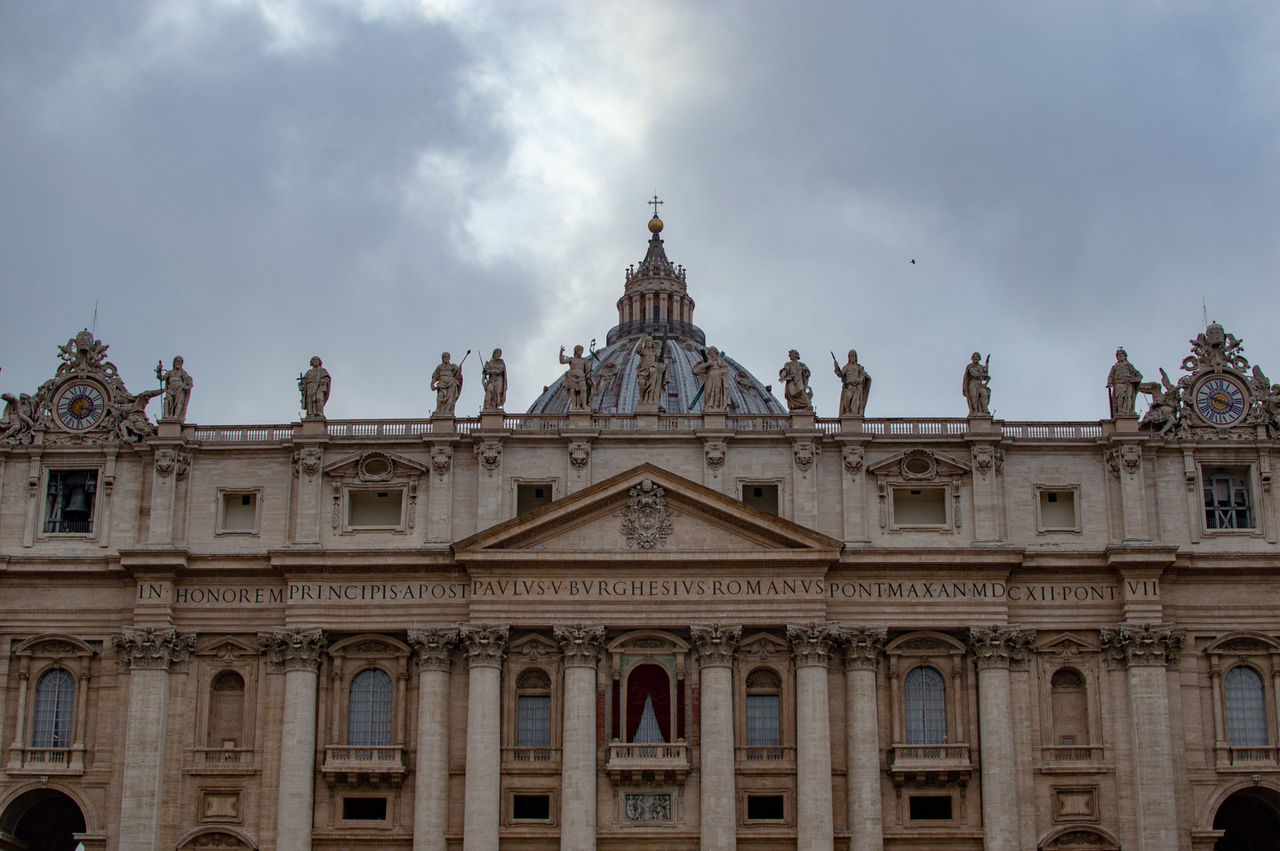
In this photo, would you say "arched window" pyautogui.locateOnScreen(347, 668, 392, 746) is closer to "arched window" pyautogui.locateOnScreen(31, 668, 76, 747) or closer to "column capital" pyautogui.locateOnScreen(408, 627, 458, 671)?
"column capital" pyautogui.locateOnScreen(408, 627, 458, 671)

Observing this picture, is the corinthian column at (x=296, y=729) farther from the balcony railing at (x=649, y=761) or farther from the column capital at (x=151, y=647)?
the balcony railing at (x=649, y=761)

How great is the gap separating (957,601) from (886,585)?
86.2 inches

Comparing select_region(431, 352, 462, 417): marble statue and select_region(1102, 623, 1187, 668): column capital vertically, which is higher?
select_region(431, 352, 462, 417): marble statue

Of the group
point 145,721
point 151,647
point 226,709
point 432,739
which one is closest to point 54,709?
point 145,721

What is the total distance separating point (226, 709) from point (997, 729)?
23403 millimetres

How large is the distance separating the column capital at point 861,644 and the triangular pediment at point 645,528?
241 cm

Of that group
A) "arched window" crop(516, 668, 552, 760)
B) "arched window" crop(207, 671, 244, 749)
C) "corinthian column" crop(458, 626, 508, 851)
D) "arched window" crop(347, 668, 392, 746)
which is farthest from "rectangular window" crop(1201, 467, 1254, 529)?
"arched window" crop(207, 671, 244, 749)

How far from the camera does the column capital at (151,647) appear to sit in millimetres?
56000

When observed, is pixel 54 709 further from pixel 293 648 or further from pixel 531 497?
pixel 531 497

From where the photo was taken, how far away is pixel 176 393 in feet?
192

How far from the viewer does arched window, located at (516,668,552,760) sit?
2201 inches

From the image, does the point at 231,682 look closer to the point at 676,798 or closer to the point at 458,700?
the point at 458,700

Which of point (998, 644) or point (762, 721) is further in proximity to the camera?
point (762, 721)

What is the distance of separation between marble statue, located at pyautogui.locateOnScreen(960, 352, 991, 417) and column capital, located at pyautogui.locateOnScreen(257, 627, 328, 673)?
21382 mm
